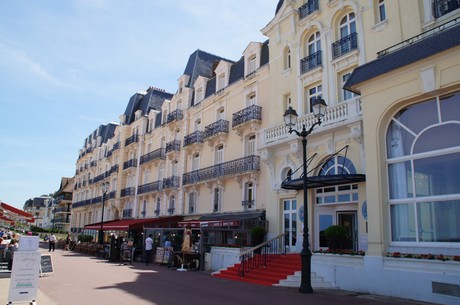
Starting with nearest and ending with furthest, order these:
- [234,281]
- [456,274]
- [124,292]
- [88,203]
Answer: [456,274] < [124,292] < [234,281] < [88,203]

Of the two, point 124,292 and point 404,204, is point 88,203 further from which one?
point 404,204

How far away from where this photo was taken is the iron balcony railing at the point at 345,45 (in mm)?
15988

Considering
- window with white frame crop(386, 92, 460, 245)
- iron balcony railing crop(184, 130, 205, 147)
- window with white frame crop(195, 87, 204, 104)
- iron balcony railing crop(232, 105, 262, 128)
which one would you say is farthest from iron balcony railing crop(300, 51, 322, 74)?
window with white frame crop(195, 87, 204, 104)

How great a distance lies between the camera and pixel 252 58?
23.4m

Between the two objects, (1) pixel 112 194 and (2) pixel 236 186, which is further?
(1) pixel 112 194

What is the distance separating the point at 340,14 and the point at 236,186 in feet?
34.9

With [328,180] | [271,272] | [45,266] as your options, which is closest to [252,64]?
[328,180]

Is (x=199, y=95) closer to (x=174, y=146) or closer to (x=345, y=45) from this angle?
(x=174, y=146)

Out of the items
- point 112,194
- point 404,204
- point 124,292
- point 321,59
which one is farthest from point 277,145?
point 112,194

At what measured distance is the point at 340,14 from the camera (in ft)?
56.0

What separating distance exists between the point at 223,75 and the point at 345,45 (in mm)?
10896

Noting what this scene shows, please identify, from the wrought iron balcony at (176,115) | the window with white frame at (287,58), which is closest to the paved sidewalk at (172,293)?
the window with white frame at (287,58)

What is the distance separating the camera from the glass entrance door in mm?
17328

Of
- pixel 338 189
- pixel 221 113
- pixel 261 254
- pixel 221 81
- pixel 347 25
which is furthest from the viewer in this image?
pixel 221 81
